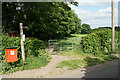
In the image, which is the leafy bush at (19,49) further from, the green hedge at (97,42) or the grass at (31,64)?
the green hedge at (97,42)

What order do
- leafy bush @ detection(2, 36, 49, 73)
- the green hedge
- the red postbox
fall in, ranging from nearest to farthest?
the red postbox, leafy bush @ detection(2, 36, 49, 73), the green hedge

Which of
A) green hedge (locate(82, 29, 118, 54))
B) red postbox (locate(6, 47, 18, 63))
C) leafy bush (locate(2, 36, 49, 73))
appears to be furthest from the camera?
green hedge (locate(82, 29, 118, 54))

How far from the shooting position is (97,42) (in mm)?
8820

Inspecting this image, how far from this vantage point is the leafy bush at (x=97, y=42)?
8.44 meters

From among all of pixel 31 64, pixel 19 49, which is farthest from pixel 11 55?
pixel 31 64

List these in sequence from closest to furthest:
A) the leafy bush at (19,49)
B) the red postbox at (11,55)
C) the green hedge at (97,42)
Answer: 1. the red postbox at (11,55)
2. the leafy bush at (19,49)
3. the green hedge at (97,42)

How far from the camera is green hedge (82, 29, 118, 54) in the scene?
844 centimetres

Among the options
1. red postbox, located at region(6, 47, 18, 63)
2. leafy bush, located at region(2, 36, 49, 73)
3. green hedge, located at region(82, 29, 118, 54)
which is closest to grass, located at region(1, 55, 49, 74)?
leafy bush, located at region(2, 36, 49, 73)

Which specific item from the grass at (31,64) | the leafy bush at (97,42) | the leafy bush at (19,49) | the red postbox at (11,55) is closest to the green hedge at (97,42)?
the leafy bush at (97,42)

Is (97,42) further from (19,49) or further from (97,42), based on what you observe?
(19,49)

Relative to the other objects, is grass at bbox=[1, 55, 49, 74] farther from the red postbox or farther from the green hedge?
the green hedge

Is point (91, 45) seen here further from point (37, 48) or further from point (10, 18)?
point (10, 18)

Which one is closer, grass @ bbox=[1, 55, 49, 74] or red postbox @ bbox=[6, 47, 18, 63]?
red postbox @ bbox=[6, 47, 18, 63]

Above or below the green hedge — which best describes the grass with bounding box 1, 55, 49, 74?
below
